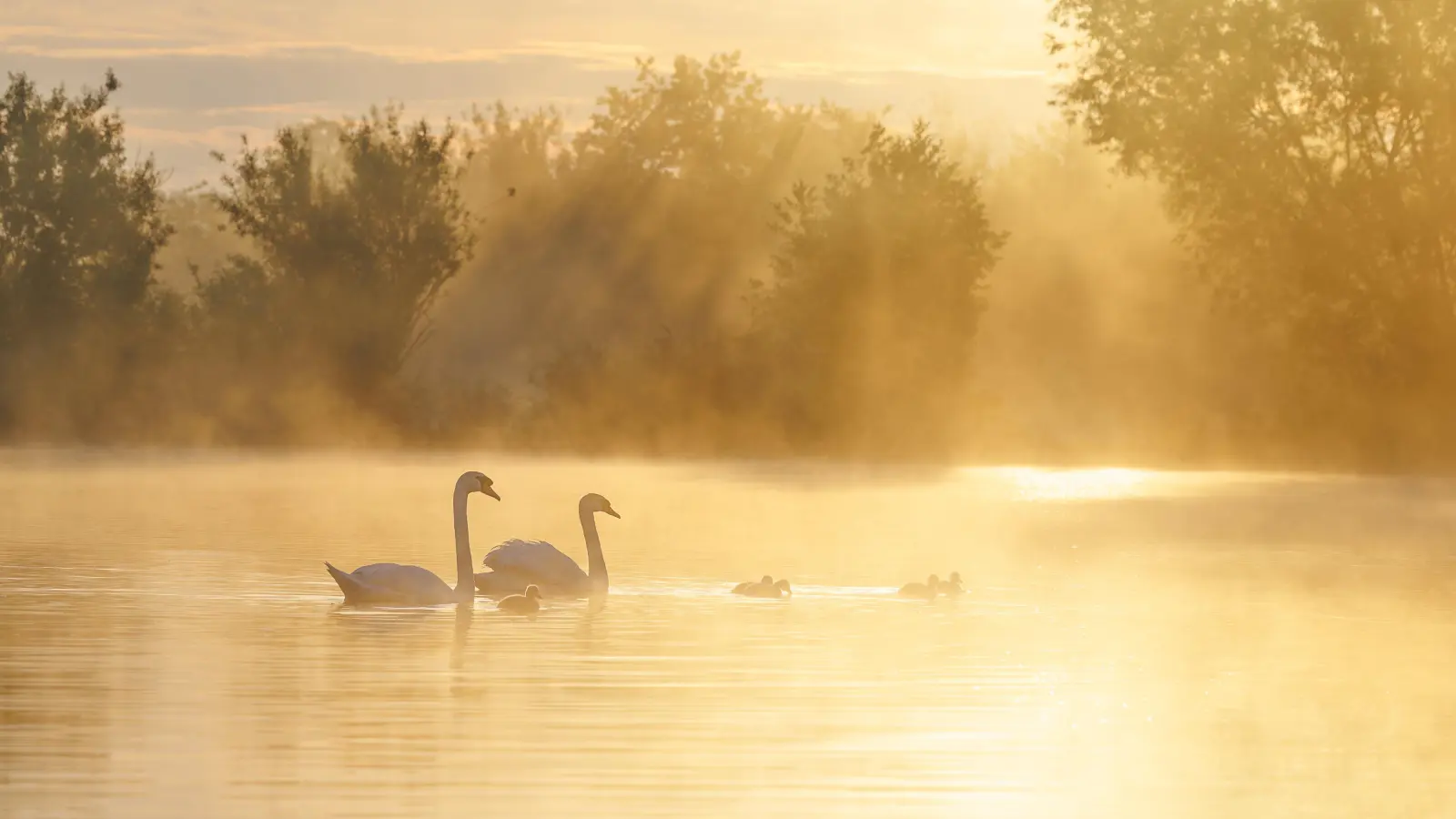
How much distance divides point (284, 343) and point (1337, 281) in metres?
25.8

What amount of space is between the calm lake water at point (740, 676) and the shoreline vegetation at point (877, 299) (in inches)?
739

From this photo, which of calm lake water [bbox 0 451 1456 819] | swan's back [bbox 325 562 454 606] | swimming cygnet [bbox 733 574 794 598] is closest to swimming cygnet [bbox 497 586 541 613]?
calm lake water [bbox 0 451 1456 819]

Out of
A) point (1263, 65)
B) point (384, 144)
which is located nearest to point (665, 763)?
point (1263, 65)

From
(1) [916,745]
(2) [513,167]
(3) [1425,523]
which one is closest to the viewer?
(1) [916,745]

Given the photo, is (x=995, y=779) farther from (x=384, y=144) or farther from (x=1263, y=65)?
(x=384, y=144)

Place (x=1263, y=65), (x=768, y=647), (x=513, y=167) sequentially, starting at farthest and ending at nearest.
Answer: (x=513, y=167) < (x=1263, y=65) < (x=768, y=647)

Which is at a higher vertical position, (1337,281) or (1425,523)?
(1337,281)

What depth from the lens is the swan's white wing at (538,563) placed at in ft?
67.5

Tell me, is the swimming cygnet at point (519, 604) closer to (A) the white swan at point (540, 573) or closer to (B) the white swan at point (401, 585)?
(B) the white swan at point (401, 585)

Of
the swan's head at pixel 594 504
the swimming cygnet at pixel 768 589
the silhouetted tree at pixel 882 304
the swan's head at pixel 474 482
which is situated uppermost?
the silhouetted tree at pixel 882 304

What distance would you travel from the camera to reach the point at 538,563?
20609 mm

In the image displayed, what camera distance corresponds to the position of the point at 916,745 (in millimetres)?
11656

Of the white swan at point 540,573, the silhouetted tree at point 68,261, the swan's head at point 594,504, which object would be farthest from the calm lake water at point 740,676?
the silhouetted tree at point 68,261

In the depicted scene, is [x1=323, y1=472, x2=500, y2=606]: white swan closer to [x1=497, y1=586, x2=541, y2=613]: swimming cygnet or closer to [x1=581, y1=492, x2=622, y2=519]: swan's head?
[x1=497, y1=586, x2=541, y2=613]: swimming cygnet
